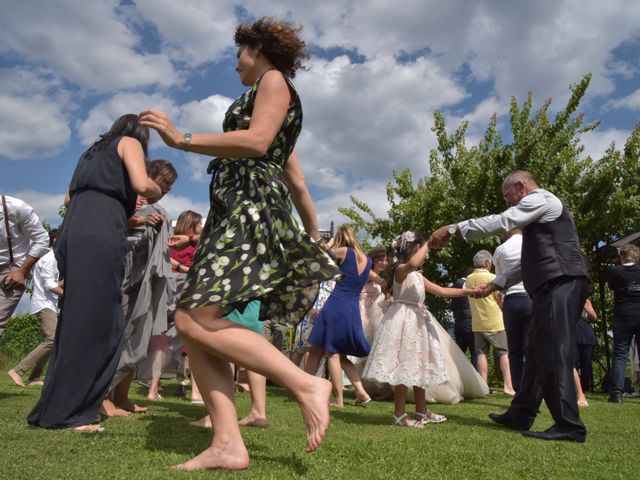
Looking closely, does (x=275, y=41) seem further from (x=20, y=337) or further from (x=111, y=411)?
(x=20, y=337)

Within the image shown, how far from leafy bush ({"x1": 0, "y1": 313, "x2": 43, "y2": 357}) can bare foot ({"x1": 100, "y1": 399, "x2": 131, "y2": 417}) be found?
12162mm

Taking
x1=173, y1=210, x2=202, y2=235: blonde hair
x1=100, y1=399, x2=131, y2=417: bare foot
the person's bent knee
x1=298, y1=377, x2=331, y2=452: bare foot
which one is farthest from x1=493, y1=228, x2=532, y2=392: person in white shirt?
the person's bent knee

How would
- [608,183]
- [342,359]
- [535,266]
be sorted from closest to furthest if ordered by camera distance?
1. [535,266]
2. [342,359]
3. [608,183]

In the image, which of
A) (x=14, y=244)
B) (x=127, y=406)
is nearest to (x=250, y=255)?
(x=127, y=406)

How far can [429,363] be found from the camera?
16.0 ft

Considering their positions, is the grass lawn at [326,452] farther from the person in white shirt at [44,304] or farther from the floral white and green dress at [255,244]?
the person in white shirt at [44,304]

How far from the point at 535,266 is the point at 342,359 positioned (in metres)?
3.62

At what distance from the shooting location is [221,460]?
2.44m

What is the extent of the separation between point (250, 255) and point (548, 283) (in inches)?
104

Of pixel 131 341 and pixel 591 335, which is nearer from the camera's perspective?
pixel 131 341

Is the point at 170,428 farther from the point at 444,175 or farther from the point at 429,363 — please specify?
the point at 444,175

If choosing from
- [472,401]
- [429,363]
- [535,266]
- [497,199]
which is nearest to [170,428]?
[429,363]

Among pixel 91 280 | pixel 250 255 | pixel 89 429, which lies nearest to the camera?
pixel 250 255

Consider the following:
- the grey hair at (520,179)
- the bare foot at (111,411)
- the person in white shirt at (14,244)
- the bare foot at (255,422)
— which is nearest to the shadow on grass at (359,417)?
the bare foot at (255,422)
